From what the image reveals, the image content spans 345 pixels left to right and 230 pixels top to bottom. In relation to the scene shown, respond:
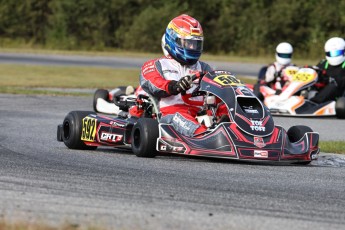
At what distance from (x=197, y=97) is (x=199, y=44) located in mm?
574

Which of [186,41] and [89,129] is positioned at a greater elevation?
[186,41]

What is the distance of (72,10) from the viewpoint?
165 feet

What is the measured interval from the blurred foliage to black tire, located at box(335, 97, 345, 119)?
29201 millimetres

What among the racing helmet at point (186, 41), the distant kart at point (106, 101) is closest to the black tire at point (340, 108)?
the distant kart at point (106, 101)

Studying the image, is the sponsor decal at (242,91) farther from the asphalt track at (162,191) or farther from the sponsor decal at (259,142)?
the asphalt track at (162,191)

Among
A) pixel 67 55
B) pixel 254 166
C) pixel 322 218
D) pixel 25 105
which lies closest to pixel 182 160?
pixel 254 166

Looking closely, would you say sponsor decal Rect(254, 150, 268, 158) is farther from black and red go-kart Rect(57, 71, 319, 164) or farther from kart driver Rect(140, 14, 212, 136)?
kart driver Rect(140, 14, 212, 136)

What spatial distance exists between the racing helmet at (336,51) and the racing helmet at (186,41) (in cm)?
763

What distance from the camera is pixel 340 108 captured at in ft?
53.1

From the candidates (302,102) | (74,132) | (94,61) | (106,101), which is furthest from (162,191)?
(94,61)

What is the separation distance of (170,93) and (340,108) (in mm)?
7347

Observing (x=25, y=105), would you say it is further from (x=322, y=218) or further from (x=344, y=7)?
(x=344, y=7)

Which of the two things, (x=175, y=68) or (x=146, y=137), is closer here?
(x=146, y=137)

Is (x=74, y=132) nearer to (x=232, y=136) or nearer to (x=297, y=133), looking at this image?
(x=232, y=136)
